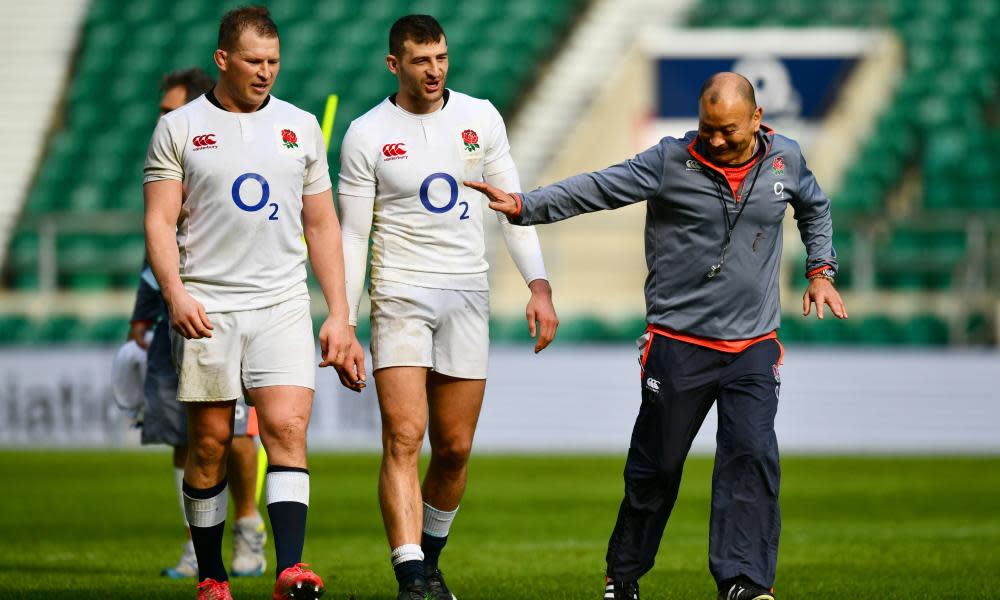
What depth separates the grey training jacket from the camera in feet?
20.0

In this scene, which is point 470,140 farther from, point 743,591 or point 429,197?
point 743,591

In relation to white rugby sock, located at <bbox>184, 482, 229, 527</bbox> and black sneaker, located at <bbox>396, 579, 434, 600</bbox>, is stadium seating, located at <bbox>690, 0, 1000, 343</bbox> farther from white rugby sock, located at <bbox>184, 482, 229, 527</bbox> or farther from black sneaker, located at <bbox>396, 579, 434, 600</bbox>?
white rugby sock, located at <bbox>184, 482, 229, 527</bbox>

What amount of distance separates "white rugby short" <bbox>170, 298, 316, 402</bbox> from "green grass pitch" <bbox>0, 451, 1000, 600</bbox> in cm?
110

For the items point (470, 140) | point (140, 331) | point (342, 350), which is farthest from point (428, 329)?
point (140, 331)

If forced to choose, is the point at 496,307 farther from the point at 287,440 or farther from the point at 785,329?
the point at 287,440

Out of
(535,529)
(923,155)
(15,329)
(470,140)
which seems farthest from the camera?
(923,155)

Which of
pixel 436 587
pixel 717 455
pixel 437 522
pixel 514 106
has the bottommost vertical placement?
pixel 436 587

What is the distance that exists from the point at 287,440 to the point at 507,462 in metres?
9.93

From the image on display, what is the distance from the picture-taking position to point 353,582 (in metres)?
7.46

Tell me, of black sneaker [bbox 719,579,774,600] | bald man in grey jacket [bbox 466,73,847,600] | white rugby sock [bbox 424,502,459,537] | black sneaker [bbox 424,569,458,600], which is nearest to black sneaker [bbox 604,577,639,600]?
bald man in grey jacket [bbox 466,73,847,600]

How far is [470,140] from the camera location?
6641mm

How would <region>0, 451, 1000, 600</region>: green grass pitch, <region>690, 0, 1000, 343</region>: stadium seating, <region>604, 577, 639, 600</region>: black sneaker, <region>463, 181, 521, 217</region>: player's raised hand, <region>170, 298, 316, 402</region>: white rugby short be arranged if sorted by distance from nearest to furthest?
<region>463, 181, 521, 217</region>: player's raised hand, <region>170, 298, 316, 402</region>: white rugby short, <region>604, 577, 639, 600</region>: black sneaker, <region>0, 451, 1000, 600</region>: green grass pitch, <region>690, 0, 1000, 343</region>: stadium seating

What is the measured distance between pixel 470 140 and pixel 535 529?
443cm

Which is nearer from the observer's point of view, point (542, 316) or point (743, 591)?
point (743, 591)
